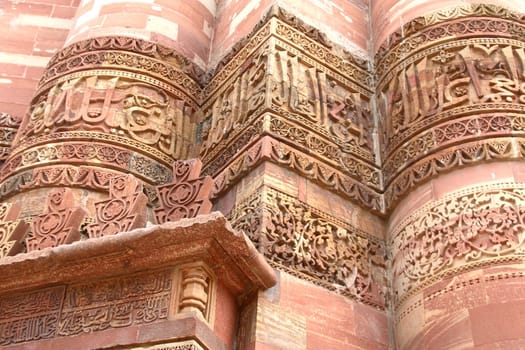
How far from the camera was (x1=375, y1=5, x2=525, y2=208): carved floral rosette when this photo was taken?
528cm

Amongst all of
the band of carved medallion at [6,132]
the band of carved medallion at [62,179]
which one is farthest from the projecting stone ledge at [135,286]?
the band of carved medallion at [6,132]

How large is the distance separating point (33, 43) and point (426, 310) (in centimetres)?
669

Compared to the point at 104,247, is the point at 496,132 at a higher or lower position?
higher

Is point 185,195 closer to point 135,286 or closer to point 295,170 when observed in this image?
point 135,286

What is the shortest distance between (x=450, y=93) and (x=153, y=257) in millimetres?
2993

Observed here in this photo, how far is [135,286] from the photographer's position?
4109mm

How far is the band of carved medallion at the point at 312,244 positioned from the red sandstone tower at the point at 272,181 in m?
0.02

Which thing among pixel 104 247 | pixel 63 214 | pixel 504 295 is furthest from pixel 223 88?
pixel 504 295

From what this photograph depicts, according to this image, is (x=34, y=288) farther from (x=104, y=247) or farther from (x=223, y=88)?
(x=223, y=88)

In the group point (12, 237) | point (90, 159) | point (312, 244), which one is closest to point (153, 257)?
point (12, 237)

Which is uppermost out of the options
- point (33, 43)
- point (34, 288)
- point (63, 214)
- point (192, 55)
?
point (33, 43)

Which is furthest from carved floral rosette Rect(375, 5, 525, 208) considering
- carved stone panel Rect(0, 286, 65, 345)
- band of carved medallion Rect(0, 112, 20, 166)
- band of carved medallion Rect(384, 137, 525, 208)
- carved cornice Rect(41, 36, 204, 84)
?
band of carved medallion Rect(0, 112, 20, 166)

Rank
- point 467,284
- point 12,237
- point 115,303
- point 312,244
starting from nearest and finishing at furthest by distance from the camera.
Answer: point 115,303 < point 467,284 < point 12,237 < point 312,244

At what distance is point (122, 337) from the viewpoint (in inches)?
151
